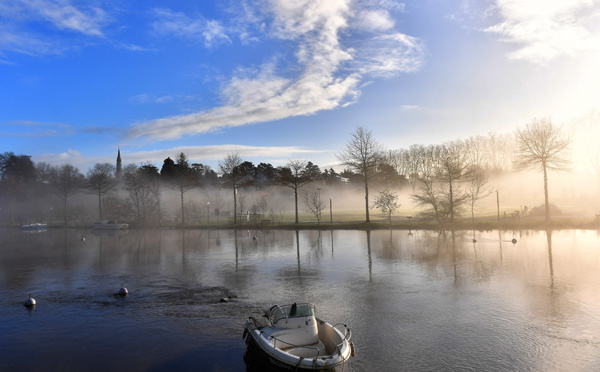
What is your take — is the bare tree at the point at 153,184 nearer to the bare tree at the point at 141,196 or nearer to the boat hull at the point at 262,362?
the bare tree at the point at 141,196

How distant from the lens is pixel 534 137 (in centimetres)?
4578

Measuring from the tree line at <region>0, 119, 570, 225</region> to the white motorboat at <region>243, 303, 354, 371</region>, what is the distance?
40114 mm

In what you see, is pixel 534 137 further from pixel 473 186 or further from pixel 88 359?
pixel 88 359

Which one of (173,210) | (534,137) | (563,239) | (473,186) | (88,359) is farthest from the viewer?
(173,210)


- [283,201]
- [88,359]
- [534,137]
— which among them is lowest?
[88,359]

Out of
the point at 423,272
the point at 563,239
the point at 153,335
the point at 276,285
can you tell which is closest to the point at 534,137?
the point at 563,239

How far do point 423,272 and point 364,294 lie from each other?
619 centimetres

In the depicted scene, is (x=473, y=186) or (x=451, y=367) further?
(x=473, y=186)

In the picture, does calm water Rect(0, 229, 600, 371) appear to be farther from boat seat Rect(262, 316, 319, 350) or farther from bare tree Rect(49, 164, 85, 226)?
bare tree Rect(49, 164, 85, 226)

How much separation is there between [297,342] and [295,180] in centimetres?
4981

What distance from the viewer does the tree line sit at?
160 ft

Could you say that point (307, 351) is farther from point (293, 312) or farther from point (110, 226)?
point (110, 226)

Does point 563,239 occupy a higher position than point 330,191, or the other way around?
point 330,191

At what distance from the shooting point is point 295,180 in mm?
60031
